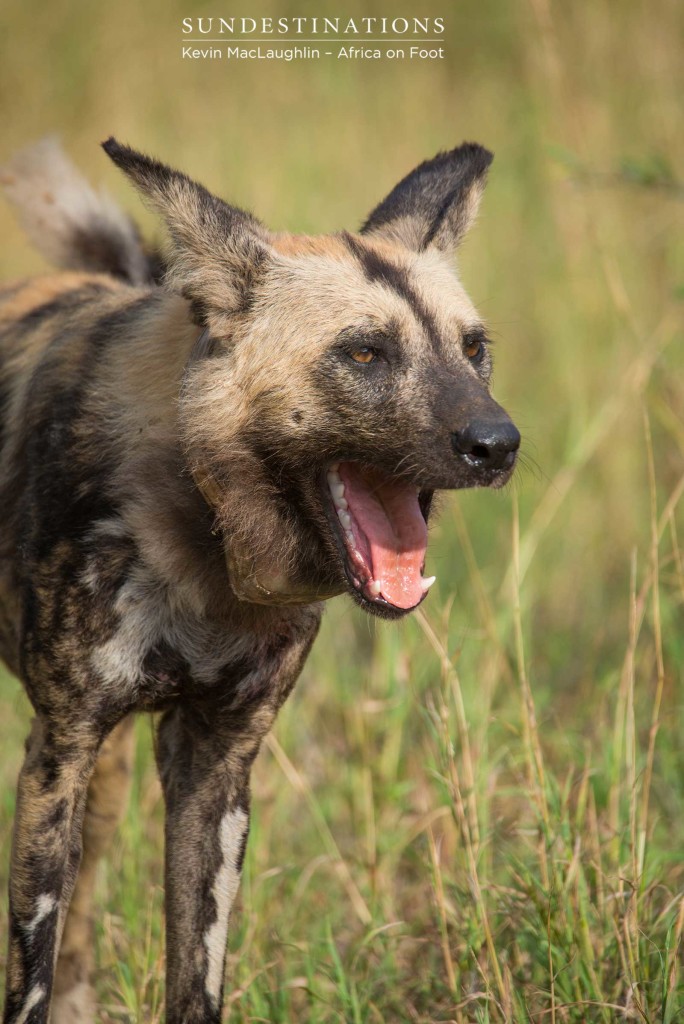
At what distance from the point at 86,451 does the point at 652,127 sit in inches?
217

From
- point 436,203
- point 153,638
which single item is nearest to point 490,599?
point 436,203

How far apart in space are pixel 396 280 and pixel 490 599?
254cm

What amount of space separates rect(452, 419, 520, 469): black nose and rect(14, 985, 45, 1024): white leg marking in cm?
136

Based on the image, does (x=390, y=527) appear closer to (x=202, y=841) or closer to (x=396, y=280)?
(x=396, y=280)

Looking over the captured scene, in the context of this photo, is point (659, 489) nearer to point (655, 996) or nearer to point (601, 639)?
point (601, 639)

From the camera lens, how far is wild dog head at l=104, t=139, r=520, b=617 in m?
2.44

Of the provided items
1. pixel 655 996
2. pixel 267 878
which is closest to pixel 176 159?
pixel 267 878

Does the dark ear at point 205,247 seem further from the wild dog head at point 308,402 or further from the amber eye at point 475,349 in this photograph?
the amber eye at point 475,349

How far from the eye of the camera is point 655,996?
243cm

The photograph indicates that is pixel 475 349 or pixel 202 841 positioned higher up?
pixel 475 349

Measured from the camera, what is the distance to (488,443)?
2307 millimetres

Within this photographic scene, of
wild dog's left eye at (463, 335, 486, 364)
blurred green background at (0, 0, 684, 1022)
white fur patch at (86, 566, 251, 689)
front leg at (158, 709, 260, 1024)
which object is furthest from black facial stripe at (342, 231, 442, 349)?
front leg at (158, 709, 260, 1024)

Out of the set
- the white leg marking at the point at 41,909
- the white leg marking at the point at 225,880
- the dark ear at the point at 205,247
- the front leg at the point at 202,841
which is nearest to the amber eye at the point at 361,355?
the dark ear at the point at 205,247

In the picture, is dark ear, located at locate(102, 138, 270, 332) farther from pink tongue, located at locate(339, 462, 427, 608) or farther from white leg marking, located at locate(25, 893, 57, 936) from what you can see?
white leg marking, located at locate(25, 893, 57, 936)
